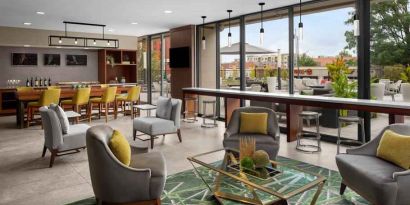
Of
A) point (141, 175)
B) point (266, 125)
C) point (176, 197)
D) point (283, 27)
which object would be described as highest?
point (283, 27)

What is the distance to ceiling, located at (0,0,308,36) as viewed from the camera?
6438mm

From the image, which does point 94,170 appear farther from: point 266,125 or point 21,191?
point 266,125

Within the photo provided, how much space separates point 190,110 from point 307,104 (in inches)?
179

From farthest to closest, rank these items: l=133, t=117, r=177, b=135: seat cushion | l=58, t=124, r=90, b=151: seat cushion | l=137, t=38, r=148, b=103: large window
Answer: l=137, t=38, r=148, b=103: large window, l=133, t=117, r=177, b=135: seat cushion, l=58, t=124, r=90, b=151: seat cushion

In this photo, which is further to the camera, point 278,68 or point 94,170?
point 278,68

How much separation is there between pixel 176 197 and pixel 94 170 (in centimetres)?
98

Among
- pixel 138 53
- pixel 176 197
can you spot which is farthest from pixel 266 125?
pixel 138 53

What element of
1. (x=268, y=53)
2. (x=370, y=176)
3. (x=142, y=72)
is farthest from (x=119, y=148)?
(x=142, y=72)

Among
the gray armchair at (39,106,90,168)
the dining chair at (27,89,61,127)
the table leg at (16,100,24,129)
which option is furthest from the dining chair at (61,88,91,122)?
the gray armchair at (39,106,90,168)

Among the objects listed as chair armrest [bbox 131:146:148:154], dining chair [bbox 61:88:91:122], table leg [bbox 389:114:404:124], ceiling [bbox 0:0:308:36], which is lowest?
chair armrest [bbox 131:146:148:154]

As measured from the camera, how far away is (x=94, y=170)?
2941 millimetres

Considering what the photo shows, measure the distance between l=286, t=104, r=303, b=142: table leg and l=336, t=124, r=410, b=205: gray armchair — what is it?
253cm

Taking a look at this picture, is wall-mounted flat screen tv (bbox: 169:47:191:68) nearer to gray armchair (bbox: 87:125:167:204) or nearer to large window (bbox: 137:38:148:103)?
large window (bbox: 137:38:148:103)

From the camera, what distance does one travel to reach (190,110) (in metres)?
9.32
